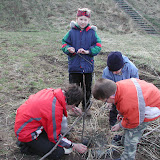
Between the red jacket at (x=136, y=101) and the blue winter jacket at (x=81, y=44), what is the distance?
106cm

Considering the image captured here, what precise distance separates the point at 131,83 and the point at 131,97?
0.61ft

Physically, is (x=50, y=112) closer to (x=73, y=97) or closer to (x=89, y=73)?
(x=73, y=97)

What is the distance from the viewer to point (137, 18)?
1277 centimetres

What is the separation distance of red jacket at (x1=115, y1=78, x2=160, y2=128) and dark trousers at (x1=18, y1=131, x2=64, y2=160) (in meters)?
0.91

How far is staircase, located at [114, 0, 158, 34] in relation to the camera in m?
11.6

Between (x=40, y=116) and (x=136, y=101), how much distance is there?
105cm

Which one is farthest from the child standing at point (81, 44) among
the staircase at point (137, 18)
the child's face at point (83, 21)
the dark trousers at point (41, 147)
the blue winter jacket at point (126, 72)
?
the staircase at point (137, 18)

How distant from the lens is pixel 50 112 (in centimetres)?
191

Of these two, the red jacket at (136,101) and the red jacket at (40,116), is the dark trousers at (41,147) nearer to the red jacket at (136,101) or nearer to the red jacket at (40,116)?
the red jacket at (40,116)

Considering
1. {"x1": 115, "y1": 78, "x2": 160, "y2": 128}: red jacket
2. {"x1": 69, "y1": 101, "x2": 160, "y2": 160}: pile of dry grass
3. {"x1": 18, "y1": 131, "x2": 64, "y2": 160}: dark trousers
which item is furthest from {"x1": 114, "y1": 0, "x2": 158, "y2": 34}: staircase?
{"x1": 18, "y1": 131, "x2": 64, "y2": 160}: dark trousers

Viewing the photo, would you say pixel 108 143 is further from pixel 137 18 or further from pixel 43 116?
pixel 137 18

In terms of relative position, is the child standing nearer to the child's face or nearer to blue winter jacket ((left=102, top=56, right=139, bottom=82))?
the child's face

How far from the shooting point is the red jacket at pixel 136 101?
175cm

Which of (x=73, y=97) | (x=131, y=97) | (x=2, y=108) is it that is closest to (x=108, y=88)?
(x=131, y=97)
